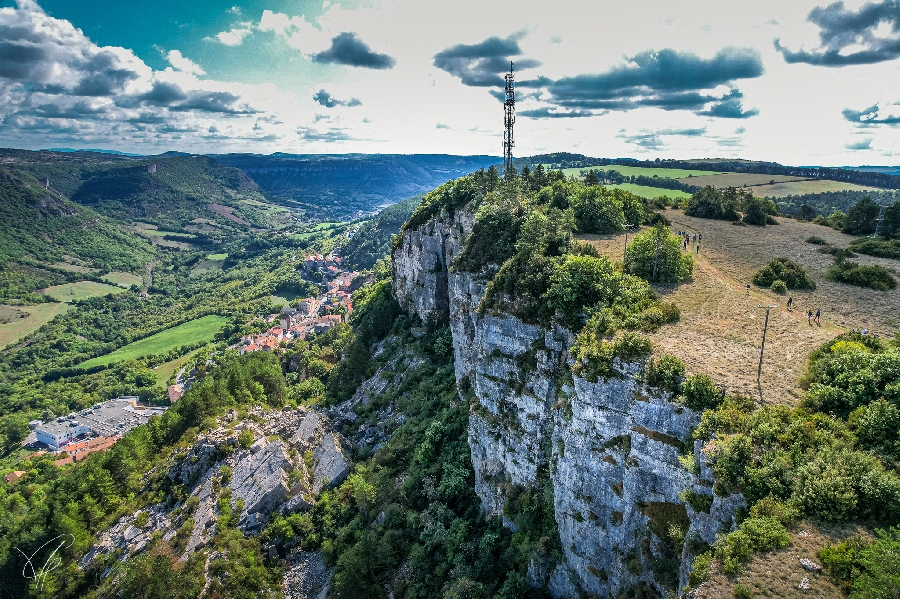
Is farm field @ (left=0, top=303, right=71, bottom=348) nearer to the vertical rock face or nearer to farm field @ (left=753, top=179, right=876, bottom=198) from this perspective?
the vertical rock face

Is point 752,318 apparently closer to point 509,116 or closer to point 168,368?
point 509,116

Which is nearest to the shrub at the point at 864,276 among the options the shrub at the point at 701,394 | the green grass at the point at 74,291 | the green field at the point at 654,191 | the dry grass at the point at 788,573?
the shrub at the point at 701,394

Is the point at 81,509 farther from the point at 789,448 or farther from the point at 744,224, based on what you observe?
the point at 744,224

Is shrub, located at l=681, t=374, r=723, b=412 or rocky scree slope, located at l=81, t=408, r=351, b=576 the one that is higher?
shrub, located at l=681, t=374, r=723, b=412

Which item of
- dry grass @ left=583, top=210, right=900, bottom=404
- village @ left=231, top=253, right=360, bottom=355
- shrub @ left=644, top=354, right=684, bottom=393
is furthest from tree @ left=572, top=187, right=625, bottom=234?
village @ left=231, top=253, right=360, bottom=355

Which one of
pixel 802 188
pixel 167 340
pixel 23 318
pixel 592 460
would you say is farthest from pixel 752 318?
pixel 23 318

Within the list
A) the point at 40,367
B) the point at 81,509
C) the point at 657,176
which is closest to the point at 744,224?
the point at 657,176

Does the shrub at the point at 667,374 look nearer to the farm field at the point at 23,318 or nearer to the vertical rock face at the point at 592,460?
the vertical rock face at the point at 592,460
